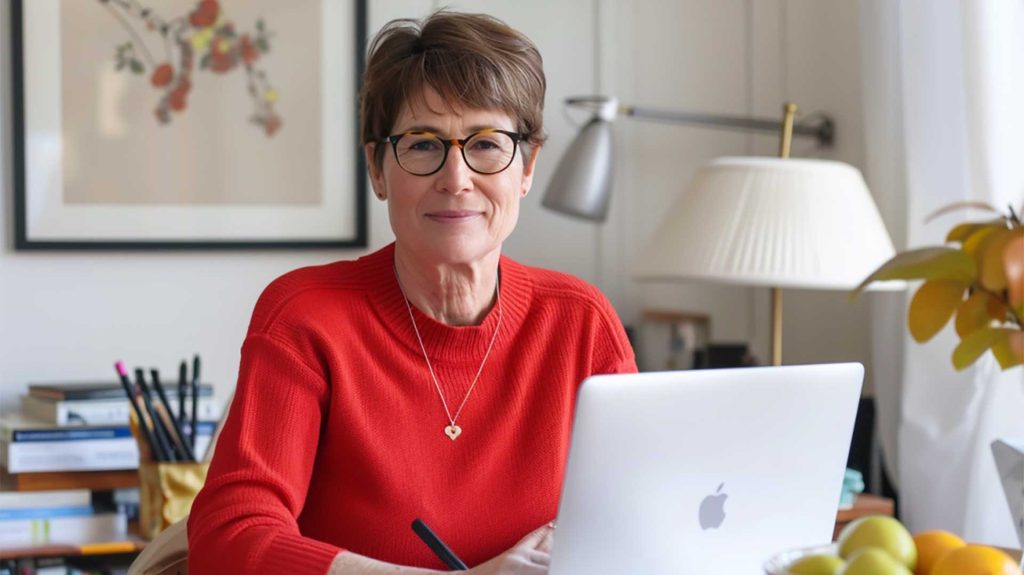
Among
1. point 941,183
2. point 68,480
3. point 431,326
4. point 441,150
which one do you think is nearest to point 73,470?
point 68,480

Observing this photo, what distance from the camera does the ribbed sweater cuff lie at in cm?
122

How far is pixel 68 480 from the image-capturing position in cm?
231

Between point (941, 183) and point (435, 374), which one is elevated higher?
point (941, 183)

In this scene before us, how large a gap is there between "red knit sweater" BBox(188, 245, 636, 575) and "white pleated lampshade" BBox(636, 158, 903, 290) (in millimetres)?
633

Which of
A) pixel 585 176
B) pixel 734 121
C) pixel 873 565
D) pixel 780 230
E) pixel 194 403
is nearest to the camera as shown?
pixel 873 565

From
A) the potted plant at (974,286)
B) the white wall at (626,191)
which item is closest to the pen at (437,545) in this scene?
the potted plant at (974,286)

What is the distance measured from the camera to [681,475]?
107 cm

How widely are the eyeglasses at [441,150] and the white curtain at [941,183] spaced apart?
107cm

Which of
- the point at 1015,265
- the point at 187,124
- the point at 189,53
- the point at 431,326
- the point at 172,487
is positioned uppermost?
the point at 189,53

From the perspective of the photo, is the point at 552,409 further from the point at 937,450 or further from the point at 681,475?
the point at 937,450

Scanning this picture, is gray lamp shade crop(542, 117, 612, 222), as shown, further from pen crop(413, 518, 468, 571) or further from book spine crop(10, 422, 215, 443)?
pen crop(413, 518, 468, 571)

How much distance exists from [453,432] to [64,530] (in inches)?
44.4

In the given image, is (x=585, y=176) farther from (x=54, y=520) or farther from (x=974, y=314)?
(x=974, y=314)

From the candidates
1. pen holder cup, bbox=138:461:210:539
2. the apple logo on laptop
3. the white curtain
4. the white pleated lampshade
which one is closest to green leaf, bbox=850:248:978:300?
the apple logo on laptop
